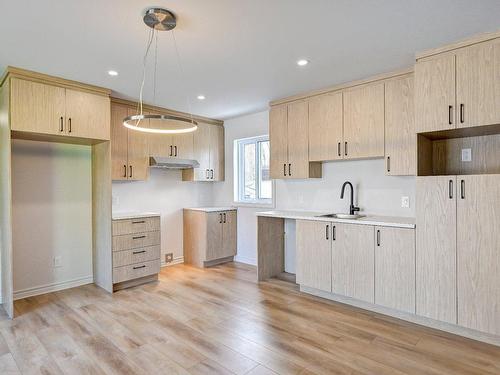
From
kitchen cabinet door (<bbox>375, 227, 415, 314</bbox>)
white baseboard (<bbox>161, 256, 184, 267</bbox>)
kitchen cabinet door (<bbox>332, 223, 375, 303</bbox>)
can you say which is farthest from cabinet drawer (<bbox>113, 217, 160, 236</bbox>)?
kitchen cabinet door (<bbox>375, 227, 415, 314</bbox>)

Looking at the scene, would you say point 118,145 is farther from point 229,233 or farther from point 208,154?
point 229,233

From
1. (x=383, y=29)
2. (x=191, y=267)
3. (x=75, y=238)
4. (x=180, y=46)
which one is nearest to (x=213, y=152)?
(x=191, y=267)

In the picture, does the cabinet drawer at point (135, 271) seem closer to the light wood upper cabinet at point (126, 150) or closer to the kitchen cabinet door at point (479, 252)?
the light wood upper cabinet at point (126, 150)

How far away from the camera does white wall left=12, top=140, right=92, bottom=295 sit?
11.7ft

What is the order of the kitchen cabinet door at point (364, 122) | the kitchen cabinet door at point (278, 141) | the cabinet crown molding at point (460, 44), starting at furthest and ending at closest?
the kitchen cabinet door at point (278, 141)
the kitchen cabinet door at point (364, 122)
the cabinet crown molding at point (460, 44)

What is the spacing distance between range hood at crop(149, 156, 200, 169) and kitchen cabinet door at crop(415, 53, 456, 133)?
10.1ft

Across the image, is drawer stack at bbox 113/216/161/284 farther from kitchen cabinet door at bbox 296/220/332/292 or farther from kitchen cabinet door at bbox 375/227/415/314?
kitchen cabinet door at bbox 375/227/415/314

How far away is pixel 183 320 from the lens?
Answer: 294 cm

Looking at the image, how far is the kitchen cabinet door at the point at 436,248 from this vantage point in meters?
2.59

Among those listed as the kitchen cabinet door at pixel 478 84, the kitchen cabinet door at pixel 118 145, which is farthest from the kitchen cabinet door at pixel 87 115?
the kitchen cabinet door at pixel 478 84

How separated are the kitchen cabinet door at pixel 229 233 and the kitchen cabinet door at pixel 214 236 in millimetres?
67

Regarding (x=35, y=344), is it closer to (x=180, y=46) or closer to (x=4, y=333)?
(x=4, y=333)

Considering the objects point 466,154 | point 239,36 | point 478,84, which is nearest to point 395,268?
point 466,154

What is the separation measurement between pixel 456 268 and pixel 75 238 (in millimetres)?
4233
